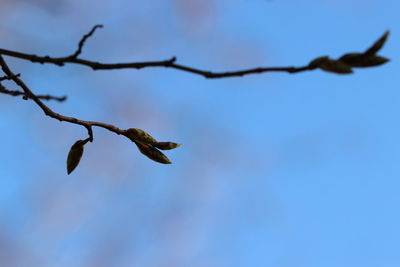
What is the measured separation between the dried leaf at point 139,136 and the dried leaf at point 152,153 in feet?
0.16

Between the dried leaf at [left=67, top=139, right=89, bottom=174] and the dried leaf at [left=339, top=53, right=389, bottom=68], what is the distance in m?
3.67

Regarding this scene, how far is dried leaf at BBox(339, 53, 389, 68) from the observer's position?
5.36m

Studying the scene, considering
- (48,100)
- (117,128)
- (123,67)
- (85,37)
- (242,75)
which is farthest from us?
(48,100)

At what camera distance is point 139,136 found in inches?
292

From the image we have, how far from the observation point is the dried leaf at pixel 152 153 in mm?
7453

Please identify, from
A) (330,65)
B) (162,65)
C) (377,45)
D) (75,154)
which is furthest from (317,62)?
(75,154)

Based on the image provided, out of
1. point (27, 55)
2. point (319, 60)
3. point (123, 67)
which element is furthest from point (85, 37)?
point (319, 60)

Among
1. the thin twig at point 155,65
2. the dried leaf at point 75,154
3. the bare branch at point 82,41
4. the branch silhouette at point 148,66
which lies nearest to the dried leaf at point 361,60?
the branch silhouette at point 148,66

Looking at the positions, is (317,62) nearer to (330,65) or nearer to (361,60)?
(330,65)

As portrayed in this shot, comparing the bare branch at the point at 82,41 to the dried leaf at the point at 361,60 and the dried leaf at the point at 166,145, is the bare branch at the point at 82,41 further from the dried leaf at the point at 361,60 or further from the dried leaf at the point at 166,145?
the dried leaf at the point at 361,60

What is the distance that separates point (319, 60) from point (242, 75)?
699mm

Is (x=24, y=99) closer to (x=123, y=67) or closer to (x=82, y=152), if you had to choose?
(x=82, y=152)

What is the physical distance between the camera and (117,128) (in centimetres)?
727

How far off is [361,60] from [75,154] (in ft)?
12.9
